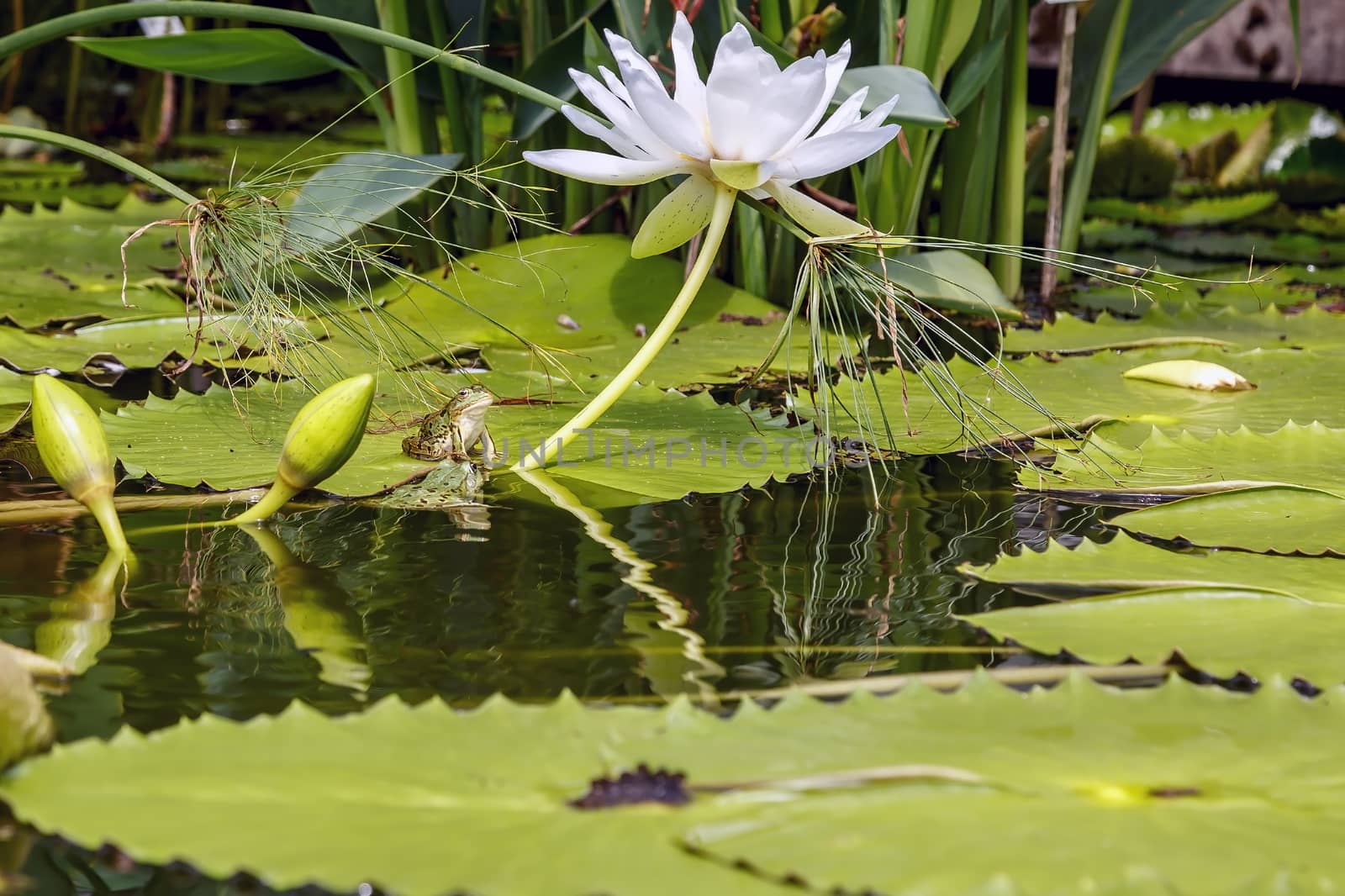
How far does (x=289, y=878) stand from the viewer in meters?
0.44

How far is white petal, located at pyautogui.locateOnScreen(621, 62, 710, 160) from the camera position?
923 millimetres

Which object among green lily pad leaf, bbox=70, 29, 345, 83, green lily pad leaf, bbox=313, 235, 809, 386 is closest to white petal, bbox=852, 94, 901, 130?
green lily pad leaf, bbox=313, 235, 809, 386

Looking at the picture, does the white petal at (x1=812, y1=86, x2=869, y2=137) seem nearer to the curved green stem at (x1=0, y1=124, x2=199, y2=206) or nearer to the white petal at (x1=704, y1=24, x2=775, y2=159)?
the white petal at (x1=704, y1=24, x2=775, y2=159)

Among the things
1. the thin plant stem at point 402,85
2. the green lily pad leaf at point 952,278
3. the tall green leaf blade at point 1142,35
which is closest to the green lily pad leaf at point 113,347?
the thin plant stem at point 402,85

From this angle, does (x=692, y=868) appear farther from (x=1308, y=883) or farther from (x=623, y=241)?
(x=623, y=241)

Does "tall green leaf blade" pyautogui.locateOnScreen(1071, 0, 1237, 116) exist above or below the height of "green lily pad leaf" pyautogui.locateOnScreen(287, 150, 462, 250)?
above

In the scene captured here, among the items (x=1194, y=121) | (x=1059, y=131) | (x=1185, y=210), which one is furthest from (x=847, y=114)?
(x=1194, y=121)

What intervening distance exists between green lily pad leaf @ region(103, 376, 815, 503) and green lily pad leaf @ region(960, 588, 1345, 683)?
1.13 feet

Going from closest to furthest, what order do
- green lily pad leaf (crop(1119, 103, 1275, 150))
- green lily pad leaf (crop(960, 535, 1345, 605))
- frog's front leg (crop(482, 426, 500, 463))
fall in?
green lily pad leaf (crop(960, 535, 1345, 605)), frog's front leg (crop(482, 426, 500, 463)), green lily pad leaf (crop(1119, 103, 1275, 150))

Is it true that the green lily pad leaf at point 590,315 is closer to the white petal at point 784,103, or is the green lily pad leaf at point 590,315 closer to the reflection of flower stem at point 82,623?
the white petal at point 784,103

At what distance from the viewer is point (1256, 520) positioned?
38.0 inches

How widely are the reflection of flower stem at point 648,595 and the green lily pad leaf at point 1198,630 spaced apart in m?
0.18

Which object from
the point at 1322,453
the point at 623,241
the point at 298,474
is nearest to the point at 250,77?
the point at 623,241

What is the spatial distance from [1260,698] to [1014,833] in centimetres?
21
